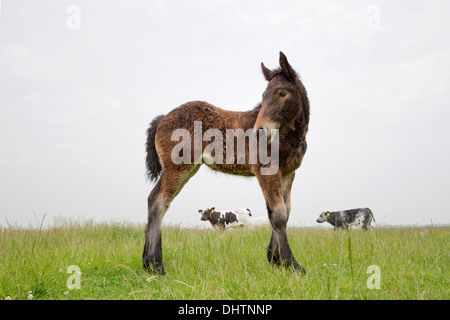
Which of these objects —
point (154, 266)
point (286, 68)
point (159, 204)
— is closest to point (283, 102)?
point (286, 68)

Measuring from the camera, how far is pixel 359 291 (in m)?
3.64

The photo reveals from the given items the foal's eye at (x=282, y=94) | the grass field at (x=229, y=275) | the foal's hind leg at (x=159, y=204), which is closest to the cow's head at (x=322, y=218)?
the grass field at (x=229, y=275)

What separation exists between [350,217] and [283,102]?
1382cm

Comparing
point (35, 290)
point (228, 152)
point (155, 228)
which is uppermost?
point (228, 152)

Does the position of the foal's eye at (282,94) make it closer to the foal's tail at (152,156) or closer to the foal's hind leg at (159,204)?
the foal's hind leg at (159,204)

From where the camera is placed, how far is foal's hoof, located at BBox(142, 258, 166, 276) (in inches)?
211

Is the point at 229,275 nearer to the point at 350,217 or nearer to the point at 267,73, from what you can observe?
the point at 267,73

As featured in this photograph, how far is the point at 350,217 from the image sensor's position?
17406 millimetres

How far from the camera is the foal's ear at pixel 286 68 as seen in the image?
212 inches

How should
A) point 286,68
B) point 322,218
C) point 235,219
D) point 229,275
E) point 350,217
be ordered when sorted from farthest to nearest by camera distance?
point 322,218
point 350,217
point 235,219
point 286,68
point 229,275

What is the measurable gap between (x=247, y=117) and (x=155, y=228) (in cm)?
239

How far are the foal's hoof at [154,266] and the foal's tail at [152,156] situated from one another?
161 cm
